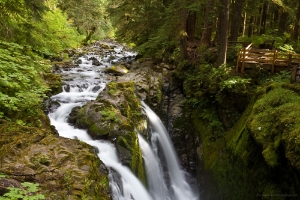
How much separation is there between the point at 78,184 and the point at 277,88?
7061 millimetres

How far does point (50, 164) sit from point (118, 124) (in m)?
3.95

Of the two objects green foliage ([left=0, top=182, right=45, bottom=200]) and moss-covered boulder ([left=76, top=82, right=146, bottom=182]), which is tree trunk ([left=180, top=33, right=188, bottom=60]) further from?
green foliage ([left=0, top=182, right=45, bottom=200])

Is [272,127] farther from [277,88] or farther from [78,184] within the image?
[78,184]

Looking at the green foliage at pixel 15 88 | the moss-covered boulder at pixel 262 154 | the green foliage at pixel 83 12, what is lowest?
the moss-covered boulder at pixel 262 154

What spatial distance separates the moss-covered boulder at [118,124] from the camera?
8.26 meters

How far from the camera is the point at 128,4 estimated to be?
17.5 metres

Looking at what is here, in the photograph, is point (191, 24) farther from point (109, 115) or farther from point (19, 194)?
point (19, 194)

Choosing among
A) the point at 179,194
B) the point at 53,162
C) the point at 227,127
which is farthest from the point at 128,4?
the point at 53,162

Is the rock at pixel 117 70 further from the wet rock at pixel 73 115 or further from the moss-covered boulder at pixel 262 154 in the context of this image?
the moss-covered boulder at pixel 262 154

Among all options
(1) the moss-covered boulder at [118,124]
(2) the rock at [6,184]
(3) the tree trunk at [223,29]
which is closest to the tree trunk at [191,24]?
(3) the tree trunk at [223,29]

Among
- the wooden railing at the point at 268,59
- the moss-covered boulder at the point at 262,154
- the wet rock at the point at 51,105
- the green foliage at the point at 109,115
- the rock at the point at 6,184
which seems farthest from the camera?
the wooden railing at the point at 268,59

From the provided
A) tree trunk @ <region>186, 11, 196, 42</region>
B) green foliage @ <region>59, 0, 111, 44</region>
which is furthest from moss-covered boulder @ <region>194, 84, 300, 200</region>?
green foliage @ <region>59, 0, 111, 44</region>

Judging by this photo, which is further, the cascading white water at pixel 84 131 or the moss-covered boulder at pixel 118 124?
the moss-covered boulder at pixel 118 124

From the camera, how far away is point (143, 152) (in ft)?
31.4
